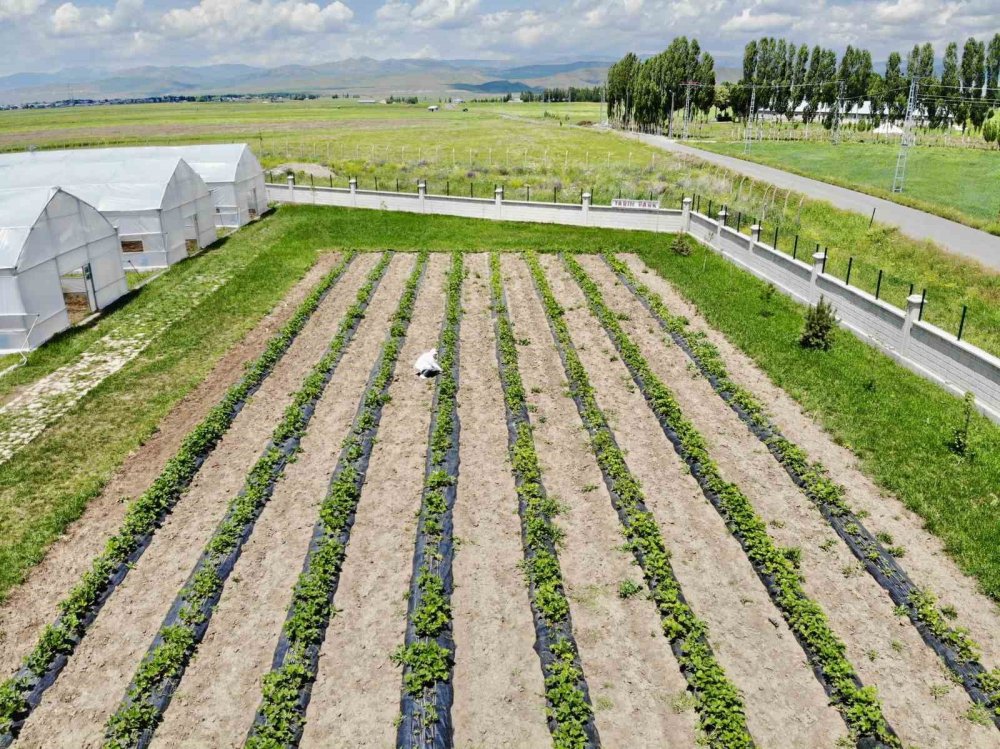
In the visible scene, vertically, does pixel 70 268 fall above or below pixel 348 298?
above

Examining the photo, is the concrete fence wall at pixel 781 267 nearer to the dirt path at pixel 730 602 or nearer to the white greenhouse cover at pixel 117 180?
the dirt path at pixel 730 602

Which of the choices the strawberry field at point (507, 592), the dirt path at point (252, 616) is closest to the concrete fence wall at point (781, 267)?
the strawberry field at point (507, 592)

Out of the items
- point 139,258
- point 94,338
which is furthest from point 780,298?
point 139,258

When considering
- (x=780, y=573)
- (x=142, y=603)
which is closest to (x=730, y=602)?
(x=780, y=573)

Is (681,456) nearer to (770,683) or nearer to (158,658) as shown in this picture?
(770,683)

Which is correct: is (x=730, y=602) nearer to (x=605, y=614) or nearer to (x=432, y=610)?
(x=605, y=614)

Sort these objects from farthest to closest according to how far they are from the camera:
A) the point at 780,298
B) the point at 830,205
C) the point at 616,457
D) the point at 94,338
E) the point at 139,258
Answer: the point at 830,205 < the point at 139,258 < the point at 780,298 < the point at 94,338 < the point at 616,457
